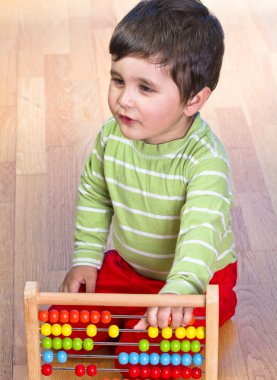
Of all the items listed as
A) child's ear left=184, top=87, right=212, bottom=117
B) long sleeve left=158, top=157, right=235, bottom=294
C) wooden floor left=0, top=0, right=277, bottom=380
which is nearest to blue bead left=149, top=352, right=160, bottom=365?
long sleeve left=158, top=157, right=235, bottom=294

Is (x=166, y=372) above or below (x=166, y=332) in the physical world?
below

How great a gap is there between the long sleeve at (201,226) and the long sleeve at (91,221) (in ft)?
0.66

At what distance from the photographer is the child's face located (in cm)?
135

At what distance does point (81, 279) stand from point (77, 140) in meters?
0.63

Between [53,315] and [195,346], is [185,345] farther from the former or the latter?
[53,315]

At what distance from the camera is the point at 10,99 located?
7.69 ft

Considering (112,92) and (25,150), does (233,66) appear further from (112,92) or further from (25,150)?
(112,92)

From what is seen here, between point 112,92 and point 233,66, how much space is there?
1118 millimetres

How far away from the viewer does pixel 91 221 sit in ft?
5.33

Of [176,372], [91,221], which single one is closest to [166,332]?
[176,372]

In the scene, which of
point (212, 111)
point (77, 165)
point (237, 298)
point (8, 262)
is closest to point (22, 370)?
point (8, 262)

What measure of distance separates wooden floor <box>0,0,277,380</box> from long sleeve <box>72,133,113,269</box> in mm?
160

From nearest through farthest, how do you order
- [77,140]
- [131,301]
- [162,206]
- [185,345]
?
[131,301], [185,345], [162,206], [77,140]

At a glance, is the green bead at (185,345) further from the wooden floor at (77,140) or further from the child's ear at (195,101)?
the child's ear at (195,101)
